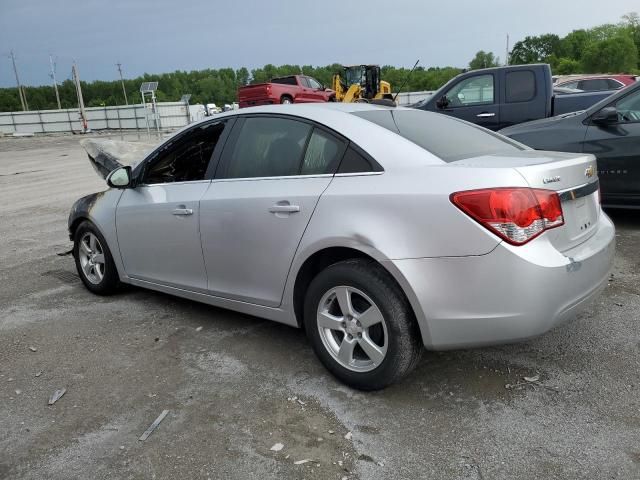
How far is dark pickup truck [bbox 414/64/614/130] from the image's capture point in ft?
29.8

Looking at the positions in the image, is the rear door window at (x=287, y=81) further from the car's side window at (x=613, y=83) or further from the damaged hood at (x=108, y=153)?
the damaged hood at (x=108, y=153)

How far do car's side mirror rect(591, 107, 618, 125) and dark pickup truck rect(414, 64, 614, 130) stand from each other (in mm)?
3106

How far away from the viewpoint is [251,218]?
3447 millimetres

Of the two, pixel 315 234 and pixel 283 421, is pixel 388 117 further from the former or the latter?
pixel 283 421

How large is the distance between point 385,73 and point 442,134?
89.6 metres

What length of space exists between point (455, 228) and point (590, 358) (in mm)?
1439

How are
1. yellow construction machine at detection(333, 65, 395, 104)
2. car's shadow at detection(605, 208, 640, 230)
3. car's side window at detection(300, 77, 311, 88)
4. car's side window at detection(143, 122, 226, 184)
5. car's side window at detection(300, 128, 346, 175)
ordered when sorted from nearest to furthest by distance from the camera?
1. car's side window at detection(300, 128, 346, 175)
2. car's side window at detection(143, 122, 226, 184)
3. car's shadow at detection(605, 208, 640, 230)
4. yellow construction machine at detection(333, 65, 395, 104)
5. car's side window at detection(300, 77, 311, 88)

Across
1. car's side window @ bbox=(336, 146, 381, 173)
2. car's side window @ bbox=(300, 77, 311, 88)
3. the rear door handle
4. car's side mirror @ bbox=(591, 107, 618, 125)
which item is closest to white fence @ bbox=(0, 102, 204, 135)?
car's side window @ bbox=(300, 77, 311, 88)

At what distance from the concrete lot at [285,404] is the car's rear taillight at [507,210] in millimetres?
931

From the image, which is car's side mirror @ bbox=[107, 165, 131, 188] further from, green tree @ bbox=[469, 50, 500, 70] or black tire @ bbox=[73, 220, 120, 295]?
green tree @ bbox=[469, 50, 500, 70]

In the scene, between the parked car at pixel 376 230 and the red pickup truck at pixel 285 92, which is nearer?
the parked car at pixel 376 230

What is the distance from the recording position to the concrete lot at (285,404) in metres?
2.52

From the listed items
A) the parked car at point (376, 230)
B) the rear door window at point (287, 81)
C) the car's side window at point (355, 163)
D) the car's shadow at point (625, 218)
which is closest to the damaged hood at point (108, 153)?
the parked car at point (376, 230)

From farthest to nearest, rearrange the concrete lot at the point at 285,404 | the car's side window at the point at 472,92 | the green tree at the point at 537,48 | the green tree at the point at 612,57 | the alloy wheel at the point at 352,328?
the green tree at the point at 537,48, the green tree at the point at 612,57, the car's side window at the point at 472,92, the alloy wheel at the point at 352,328, the concrete lot at the point at 285,404
